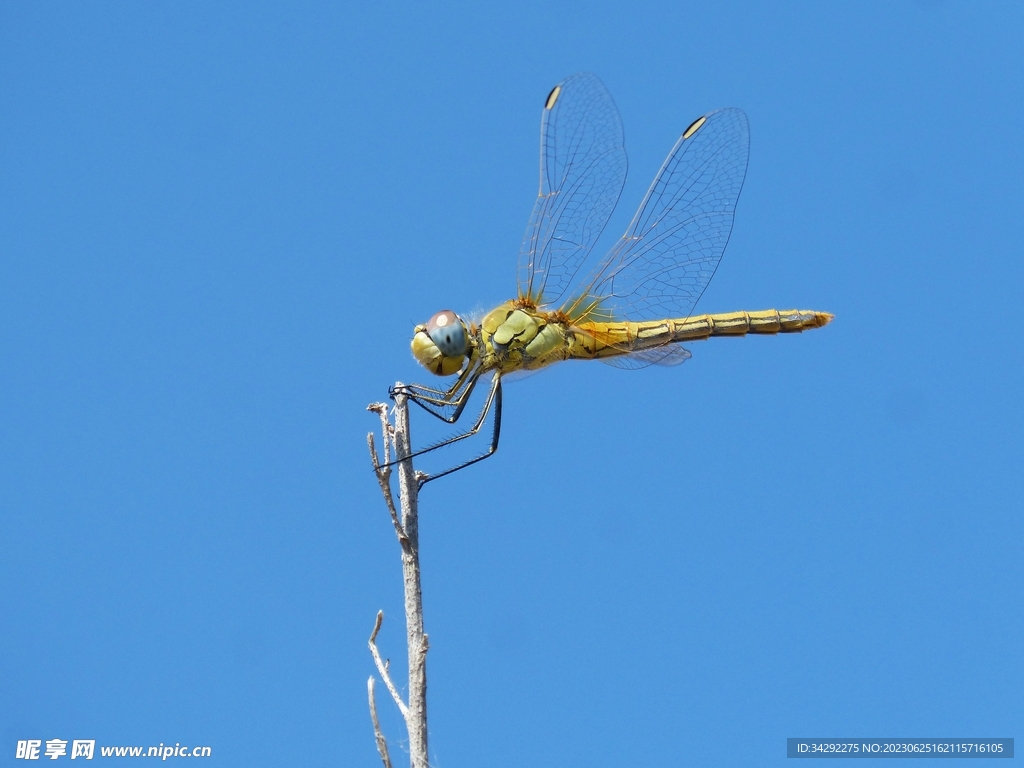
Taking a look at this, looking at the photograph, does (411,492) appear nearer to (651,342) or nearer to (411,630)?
(411,630)

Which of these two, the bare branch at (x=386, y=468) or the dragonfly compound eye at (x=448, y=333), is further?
the dragonfly compound eye at (x=448, y=333)

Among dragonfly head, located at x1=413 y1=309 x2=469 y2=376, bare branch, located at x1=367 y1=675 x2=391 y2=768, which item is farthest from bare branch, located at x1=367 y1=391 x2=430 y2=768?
dragonfly head, located at x1=413 y1=309 x2=469 y2=376

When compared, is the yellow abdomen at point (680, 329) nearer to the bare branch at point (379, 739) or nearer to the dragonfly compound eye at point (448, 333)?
the dragonfly compound eye at point (448, 333)

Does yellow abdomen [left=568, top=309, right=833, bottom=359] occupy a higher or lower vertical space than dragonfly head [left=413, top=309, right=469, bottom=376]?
higher

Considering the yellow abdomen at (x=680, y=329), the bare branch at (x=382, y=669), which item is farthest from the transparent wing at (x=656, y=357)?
the bare branch at (x=382, y=669)

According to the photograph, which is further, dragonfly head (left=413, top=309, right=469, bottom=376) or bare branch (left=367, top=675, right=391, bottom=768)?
dragonfly head (left=413, top=309, right=469, bottom=376)

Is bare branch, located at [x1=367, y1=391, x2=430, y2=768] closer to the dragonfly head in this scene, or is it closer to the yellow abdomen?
the dragonfly head

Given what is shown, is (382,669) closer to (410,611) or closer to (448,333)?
(410,611)

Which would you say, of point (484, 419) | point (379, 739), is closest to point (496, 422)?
point (484, 419)
